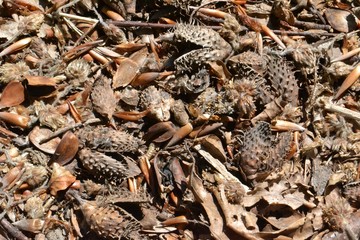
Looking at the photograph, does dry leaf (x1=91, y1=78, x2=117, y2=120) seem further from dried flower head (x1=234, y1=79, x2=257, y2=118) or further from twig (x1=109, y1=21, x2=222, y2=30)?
dried flower head (x1=234, y1=79, x2=257, y2=118)

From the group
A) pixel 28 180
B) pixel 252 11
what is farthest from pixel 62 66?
pixel 252 11

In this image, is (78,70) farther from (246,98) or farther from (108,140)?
(246,98)

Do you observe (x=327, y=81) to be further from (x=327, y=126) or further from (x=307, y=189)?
(x=307, y=189)

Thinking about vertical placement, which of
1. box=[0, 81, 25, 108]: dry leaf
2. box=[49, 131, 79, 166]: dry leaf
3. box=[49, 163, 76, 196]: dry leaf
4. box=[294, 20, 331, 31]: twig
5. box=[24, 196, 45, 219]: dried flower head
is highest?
box=[294, 20, 331, 31]: twig

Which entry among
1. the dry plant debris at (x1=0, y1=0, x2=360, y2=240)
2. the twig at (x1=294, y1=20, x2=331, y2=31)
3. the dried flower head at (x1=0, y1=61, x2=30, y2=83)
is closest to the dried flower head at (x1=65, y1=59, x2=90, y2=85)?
the dry plant debris at (x1=0, y1=0, x2=360, y2=240)

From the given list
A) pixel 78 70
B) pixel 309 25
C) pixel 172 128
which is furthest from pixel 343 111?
pixel 78 70

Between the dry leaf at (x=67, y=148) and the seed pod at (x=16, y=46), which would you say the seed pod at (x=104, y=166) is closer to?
the dry leaf at (x=67, y=148)

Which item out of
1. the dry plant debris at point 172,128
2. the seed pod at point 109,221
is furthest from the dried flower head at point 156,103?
the seed pod at point 109,221
